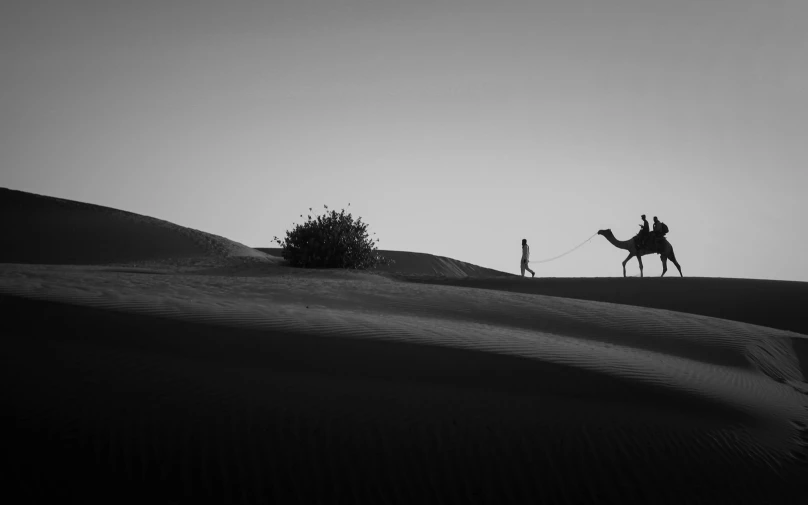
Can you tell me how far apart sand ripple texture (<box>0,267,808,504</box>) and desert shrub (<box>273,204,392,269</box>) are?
37.7 feet

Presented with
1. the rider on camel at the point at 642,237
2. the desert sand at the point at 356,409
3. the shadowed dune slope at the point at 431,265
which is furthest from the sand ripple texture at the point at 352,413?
the shadowed dune slope at the point at 431,265

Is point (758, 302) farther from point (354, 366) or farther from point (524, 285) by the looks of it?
point (354, 366)

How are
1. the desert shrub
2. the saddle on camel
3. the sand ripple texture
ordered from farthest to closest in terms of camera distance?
the saddle on camel
the desert shrub
the sand ripple texture

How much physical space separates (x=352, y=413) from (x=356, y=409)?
0.14 ft

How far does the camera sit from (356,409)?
2.83 meters

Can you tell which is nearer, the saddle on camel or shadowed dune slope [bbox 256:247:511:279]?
the saddle on camel

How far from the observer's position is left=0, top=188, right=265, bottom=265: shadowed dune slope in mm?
16422

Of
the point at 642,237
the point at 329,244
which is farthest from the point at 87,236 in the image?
the point at 642,237

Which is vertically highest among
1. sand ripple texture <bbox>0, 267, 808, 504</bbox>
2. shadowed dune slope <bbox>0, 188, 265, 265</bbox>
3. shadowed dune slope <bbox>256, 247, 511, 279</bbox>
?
shadowed dune slope <bbox>256, 247, 511, 279</bbox>

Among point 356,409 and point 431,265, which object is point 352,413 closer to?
point 356,409

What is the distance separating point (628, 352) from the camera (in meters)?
4.32

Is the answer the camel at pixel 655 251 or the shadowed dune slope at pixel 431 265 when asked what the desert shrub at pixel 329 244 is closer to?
the camel at pixel 655 251

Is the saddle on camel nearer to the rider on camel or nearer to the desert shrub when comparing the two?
the rider on camel

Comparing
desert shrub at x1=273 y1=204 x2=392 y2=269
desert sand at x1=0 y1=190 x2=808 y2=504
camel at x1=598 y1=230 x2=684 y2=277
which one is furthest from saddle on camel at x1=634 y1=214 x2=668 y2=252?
desert sand at x1=0 y1=190 x2=808 y2=504
